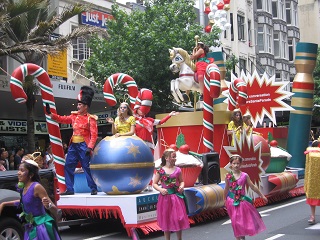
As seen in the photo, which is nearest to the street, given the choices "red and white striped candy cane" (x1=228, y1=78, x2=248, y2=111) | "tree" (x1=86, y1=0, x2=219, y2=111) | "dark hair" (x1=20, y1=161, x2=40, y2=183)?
"red and white striped candy cane" (x1=228, y1=78, x2=248, y2=111)

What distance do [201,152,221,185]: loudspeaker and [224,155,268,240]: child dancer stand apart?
3530 millimetres

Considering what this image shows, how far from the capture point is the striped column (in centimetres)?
1873

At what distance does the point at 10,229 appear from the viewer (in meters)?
7.73

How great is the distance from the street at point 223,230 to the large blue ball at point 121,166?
3.00 feet

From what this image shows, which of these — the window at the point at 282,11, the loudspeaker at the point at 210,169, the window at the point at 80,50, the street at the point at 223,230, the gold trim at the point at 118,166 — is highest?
the window at the point at 282,11

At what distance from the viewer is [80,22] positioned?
27688 mm

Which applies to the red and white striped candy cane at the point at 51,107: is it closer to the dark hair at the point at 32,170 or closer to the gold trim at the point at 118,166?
the gold trim at the point at 118,166

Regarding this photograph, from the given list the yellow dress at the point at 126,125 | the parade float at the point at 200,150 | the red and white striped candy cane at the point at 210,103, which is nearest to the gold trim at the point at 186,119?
the parade float at the point at 200,150

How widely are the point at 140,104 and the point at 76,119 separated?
225 cm

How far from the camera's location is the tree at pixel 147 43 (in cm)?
2403

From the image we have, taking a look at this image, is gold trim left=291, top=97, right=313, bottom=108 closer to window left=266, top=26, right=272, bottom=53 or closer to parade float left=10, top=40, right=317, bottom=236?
parade float left=10, top=40, right=317, bottom=236

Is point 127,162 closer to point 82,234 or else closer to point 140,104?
point 82,234

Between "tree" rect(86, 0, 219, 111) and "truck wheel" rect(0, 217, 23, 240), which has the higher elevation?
"tree" rect(86, 0, 219, 111)

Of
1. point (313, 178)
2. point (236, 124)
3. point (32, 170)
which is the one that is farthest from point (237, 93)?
point (32, 170)
